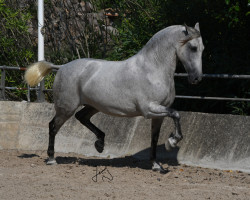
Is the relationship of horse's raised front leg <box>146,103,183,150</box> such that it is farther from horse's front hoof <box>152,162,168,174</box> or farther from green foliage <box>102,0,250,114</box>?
green foliage <box>102,0,250,114</box>

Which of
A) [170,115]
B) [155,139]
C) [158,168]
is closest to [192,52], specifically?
[170,115]

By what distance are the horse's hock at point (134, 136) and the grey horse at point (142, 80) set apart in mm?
699

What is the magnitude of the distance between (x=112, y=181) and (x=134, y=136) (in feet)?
7.14

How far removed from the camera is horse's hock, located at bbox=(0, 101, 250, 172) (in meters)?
6.85

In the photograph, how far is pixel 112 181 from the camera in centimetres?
592

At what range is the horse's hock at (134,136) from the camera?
22.5 ft

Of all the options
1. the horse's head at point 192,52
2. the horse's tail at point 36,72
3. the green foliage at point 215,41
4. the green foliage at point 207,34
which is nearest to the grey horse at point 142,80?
the horse's head at point 192,52

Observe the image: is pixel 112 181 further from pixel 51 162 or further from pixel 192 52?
pixel 192 52

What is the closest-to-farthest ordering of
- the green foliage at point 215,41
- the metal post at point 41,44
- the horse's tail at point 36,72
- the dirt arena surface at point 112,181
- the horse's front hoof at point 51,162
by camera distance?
the dirt arena surface at point 112,181, the horse's front hoof at point 51,162, the horse's tail at point 36,72, the green foliage at point 215,41, the metal post at point 41,44

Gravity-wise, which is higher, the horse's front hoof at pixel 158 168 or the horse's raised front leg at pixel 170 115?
the horse's raised front leg at pixel 170 115

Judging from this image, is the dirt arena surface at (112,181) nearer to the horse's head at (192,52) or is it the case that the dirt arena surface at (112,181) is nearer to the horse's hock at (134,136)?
the horse's hock at (134,136)

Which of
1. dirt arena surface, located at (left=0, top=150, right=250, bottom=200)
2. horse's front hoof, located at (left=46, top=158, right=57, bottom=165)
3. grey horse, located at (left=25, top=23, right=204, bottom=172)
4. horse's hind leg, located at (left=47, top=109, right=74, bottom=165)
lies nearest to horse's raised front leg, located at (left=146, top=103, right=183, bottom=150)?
grey horse, located at (left=25, top=23, right=204, bottom=172)

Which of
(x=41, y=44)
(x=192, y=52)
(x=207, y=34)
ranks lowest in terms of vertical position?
(x=41, y=44)

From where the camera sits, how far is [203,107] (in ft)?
29.1
